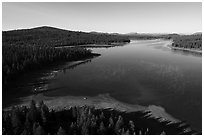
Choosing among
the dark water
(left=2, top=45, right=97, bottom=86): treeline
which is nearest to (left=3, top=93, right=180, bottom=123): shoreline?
the dark water

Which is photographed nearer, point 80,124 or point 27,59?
point 80,124

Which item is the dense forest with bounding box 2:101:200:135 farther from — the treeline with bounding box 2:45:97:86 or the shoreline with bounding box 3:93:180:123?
the treeline with bounding box 2:45:97:86

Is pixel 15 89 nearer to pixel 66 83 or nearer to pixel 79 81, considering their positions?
pixel 66 83

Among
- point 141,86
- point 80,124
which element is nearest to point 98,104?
point 80,124

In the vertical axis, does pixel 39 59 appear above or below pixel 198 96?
above

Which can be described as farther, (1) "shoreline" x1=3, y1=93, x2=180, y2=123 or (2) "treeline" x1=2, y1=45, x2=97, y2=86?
(2) "treeline" x1=2, y1=45, x2=97, y2=86

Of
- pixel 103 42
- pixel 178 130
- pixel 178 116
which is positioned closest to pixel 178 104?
pixel 178 116

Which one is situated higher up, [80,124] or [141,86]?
[141,86]

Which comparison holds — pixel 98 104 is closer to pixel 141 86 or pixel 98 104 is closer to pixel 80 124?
pixel 80 124
